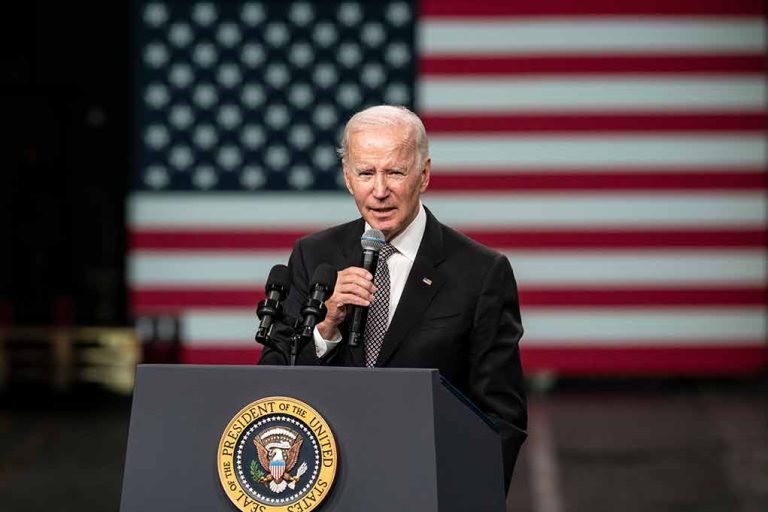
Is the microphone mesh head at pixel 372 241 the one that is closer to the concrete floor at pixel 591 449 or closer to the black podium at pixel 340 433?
the black podium at pixel 340 433

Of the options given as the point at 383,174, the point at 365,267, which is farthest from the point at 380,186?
the point at 365,267

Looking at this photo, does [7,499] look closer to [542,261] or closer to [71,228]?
[542,261]

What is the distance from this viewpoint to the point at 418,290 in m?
2.35

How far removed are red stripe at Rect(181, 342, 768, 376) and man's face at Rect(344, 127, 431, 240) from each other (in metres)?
6.06

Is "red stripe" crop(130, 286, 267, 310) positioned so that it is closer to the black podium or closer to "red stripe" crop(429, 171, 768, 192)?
"red stripe" crop(429, 171, 768, 192)

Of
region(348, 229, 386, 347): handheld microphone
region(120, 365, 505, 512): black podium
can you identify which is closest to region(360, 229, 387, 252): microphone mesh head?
region(348, 229, 386, 347): handheld microphone

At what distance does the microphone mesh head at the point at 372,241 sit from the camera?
220 cm

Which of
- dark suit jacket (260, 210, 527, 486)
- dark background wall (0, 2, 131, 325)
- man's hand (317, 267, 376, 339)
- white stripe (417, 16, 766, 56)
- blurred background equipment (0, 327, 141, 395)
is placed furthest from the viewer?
dark background wall (0, 2, 131, 325)

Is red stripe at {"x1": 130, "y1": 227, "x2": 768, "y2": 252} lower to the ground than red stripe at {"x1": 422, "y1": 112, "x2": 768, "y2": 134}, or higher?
lower

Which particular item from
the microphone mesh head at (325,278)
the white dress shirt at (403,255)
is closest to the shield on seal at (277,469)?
the microphone mesh head at (325,278)

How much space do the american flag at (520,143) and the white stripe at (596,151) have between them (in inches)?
0.5

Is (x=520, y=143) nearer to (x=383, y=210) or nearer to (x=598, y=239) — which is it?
(x=598, y=239)

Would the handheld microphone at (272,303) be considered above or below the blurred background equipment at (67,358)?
above

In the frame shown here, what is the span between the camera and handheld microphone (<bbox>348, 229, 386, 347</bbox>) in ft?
7.06
